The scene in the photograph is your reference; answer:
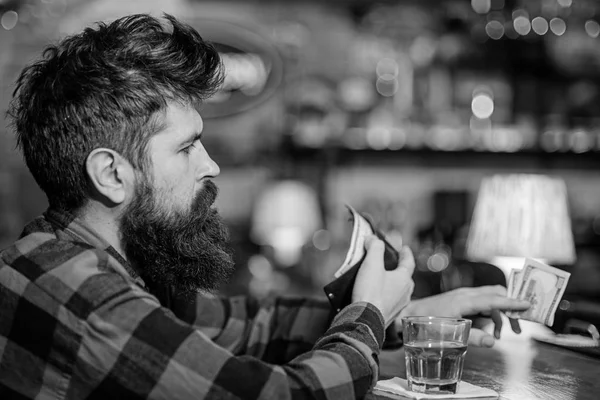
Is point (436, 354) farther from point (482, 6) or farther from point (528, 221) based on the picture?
point (482, 6)

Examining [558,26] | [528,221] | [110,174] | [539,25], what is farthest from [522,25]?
[110,174]

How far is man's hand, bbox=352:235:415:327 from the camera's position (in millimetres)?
1412

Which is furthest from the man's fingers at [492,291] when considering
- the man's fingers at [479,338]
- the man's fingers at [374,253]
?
the man's fingers at [374,253]

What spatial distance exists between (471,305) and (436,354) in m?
0.45

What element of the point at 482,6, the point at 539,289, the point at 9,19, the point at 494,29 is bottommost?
the point at 539,289

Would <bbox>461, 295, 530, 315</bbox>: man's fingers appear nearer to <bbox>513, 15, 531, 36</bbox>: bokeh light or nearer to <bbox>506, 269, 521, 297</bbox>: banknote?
<bbox>506, 269, 521, 297</bbox>: banknote

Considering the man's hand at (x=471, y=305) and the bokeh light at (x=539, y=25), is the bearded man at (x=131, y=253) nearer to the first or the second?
the man's hand at (x=471, y=305)

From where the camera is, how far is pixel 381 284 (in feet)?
4.73

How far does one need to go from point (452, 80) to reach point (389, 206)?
0.76 metres

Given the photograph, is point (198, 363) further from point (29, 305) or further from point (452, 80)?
point (452, 80)

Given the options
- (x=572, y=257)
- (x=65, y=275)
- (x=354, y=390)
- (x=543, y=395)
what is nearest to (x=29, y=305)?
(x=65, y=275)

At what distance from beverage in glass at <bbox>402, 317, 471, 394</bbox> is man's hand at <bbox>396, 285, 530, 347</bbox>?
41cm

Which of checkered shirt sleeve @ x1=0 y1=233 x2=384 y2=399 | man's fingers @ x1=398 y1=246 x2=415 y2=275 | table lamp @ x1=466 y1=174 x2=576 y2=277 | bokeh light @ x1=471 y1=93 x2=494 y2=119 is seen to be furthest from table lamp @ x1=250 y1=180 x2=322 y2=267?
checkered shirt sleeve @ x1=0 y1=233 x2=384 y2=399

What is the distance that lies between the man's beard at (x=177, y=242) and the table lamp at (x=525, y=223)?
4.04 ft
